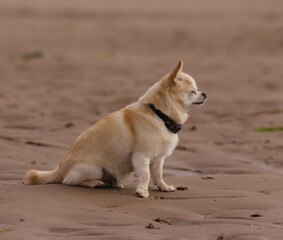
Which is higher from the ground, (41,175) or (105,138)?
(105,138)

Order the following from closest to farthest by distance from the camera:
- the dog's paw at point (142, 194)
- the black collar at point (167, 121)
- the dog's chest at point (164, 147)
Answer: the dog's paw at point (142, 194) → the dog's chest at point (164, 147) → the black collar at point (167, 121)

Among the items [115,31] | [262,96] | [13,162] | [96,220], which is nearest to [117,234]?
[96,220]

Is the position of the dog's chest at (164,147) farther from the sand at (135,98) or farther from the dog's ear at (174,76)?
the dog's ear at (174,76)

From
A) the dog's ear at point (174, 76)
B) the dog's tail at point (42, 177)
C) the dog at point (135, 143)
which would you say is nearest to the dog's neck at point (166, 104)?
the dog at point (135, 143)

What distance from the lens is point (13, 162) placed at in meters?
8.54

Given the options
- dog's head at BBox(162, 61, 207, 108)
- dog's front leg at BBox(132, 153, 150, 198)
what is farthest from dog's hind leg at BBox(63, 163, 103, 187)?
dog's head at BBox(162, 61, 207, 108)

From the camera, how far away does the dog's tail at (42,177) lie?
7320mm

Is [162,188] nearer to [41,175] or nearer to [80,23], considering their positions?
[41,175]

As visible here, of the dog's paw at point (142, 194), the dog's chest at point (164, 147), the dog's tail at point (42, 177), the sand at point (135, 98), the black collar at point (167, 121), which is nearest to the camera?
the sand at point (135, 98)

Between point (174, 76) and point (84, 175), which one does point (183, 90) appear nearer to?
point (174, 76)

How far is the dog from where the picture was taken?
23.2 ft

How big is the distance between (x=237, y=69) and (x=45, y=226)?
14209 millimetres

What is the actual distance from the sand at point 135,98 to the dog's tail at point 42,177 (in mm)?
204

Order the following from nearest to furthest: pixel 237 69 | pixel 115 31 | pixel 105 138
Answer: pixel 105 138 → pixel 237 69 → pixel 115 31
